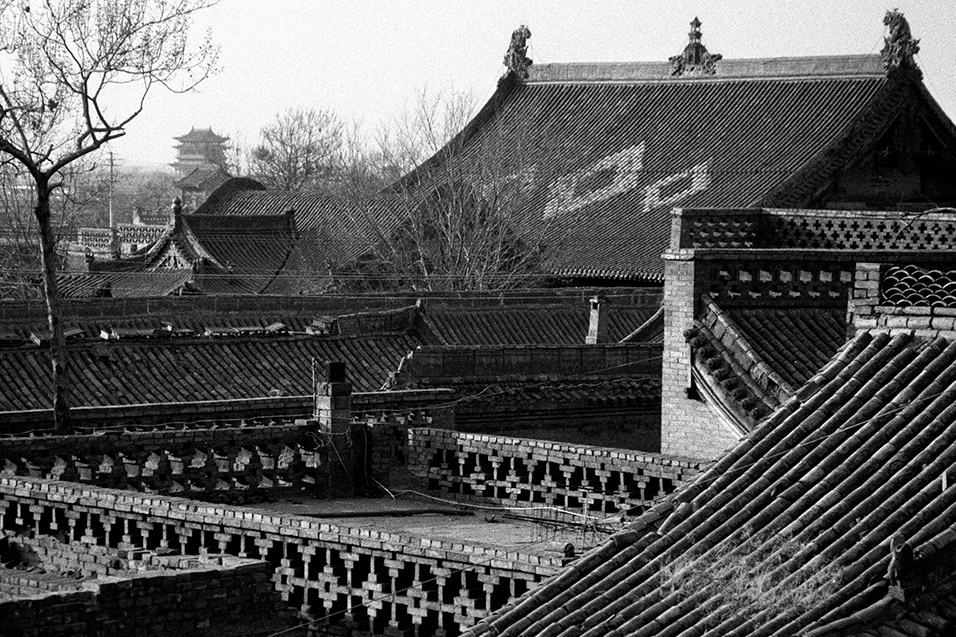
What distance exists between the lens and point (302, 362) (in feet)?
86.4

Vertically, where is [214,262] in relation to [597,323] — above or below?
above

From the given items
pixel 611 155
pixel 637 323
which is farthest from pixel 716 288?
pixel 611 155

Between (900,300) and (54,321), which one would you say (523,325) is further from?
(900,300)

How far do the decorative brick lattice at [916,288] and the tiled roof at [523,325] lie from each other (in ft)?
55.7

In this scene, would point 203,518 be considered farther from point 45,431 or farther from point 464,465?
point 45,431

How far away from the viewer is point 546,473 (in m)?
16.8

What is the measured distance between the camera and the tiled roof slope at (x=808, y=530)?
10391mm

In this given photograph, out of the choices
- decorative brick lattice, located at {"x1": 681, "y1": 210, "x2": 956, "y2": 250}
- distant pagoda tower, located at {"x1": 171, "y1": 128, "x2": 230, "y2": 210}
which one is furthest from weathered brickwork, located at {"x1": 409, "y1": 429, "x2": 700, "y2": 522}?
distant pagoda tower, located at {"x1": 171, "y1": 128, "x2": 230, "y2": 210}

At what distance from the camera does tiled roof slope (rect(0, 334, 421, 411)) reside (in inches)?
947

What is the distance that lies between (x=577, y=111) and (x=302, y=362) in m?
24.3

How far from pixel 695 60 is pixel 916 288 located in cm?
3617

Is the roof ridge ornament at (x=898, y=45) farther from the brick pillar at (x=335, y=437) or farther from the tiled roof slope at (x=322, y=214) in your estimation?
the brick pillar at (x=335, y=437)

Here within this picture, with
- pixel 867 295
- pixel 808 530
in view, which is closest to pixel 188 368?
pixel 867 295

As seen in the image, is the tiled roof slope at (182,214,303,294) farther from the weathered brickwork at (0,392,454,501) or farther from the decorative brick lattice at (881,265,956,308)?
the decorative brick lattice at (881,265,956,308)
